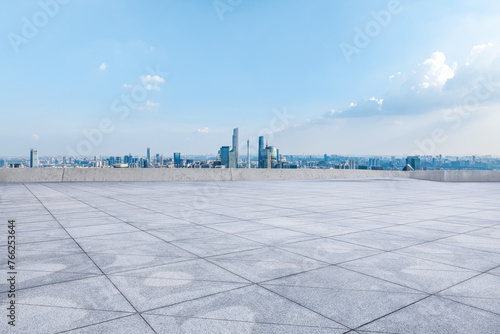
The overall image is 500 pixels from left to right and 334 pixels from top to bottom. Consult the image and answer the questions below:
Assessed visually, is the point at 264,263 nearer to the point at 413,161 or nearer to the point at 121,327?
the point at 121,327

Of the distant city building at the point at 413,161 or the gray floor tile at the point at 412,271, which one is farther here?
the distant city building at the point at 413,161

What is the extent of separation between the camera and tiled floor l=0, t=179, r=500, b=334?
11.0 ft

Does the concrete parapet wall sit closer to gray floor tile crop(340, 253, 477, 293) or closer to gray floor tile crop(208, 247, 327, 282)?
gray floor tile crop(208, 247, 327, 282)

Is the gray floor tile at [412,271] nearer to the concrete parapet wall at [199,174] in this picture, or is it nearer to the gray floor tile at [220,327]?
the gray floor tile at [220,327]

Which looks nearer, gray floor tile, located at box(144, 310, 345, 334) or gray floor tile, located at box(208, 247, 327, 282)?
gray floor tile, located at box(144, 310, 345, 334)

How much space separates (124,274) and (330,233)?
13.7ft

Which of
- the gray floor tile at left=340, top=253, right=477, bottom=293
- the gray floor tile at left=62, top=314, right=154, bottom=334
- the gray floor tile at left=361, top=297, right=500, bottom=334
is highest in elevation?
the gray floor tile at left=340, top=253, right=477, bottom=293

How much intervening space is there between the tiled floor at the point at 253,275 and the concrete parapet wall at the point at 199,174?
16927mm

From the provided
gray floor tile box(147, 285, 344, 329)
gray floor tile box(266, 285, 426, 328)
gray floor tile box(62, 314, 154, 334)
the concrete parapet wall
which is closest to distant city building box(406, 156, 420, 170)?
the concrete parapet wall

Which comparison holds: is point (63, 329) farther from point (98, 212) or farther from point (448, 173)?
point (448, 173)

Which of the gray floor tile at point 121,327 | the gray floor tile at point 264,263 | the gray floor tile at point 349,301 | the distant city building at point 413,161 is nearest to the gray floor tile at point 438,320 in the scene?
the gray floor tile at point 349,301

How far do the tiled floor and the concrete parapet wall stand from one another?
1693 cm

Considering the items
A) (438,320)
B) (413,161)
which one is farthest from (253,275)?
(413,161)

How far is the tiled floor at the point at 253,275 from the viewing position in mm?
3355
